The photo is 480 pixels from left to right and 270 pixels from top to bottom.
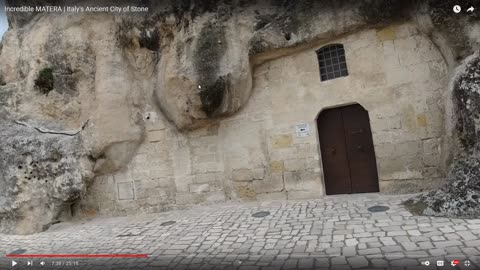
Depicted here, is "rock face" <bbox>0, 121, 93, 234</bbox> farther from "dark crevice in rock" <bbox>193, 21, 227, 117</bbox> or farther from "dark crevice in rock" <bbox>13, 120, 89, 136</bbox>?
"dark crevice in rock" <bbox>193, 21, 227, 117</bbox>

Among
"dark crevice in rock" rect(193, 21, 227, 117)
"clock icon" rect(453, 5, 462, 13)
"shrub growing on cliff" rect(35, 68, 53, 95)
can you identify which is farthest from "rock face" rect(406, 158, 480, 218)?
"shrub growing on cliff" rect(35, 68, 53, 95)

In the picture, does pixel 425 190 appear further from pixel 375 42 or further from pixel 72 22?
pixel 72 22

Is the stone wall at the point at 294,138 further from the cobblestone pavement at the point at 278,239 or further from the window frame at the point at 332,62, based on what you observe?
the cobblestone pavement at the point at 278,239

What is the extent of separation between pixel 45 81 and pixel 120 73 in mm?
1662

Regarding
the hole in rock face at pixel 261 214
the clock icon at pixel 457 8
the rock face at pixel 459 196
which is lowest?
the hole in rock face at pixel 261 214

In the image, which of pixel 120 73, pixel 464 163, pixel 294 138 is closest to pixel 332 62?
pixel 294 138

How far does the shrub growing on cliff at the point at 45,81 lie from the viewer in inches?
306

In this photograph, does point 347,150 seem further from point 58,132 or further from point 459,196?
point 58,132

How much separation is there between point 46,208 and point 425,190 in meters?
7.14

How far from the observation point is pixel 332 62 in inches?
272

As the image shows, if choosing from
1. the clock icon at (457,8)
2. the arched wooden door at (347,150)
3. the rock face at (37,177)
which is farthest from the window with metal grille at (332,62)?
the rock face at (37,177)

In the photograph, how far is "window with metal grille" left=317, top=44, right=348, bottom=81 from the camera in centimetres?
684

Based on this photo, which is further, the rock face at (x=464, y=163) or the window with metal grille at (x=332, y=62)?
the window with metal grille at (x=332, y=62)

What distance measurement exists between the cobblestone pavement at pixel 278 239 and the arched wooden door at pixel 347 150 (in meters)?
0.34
